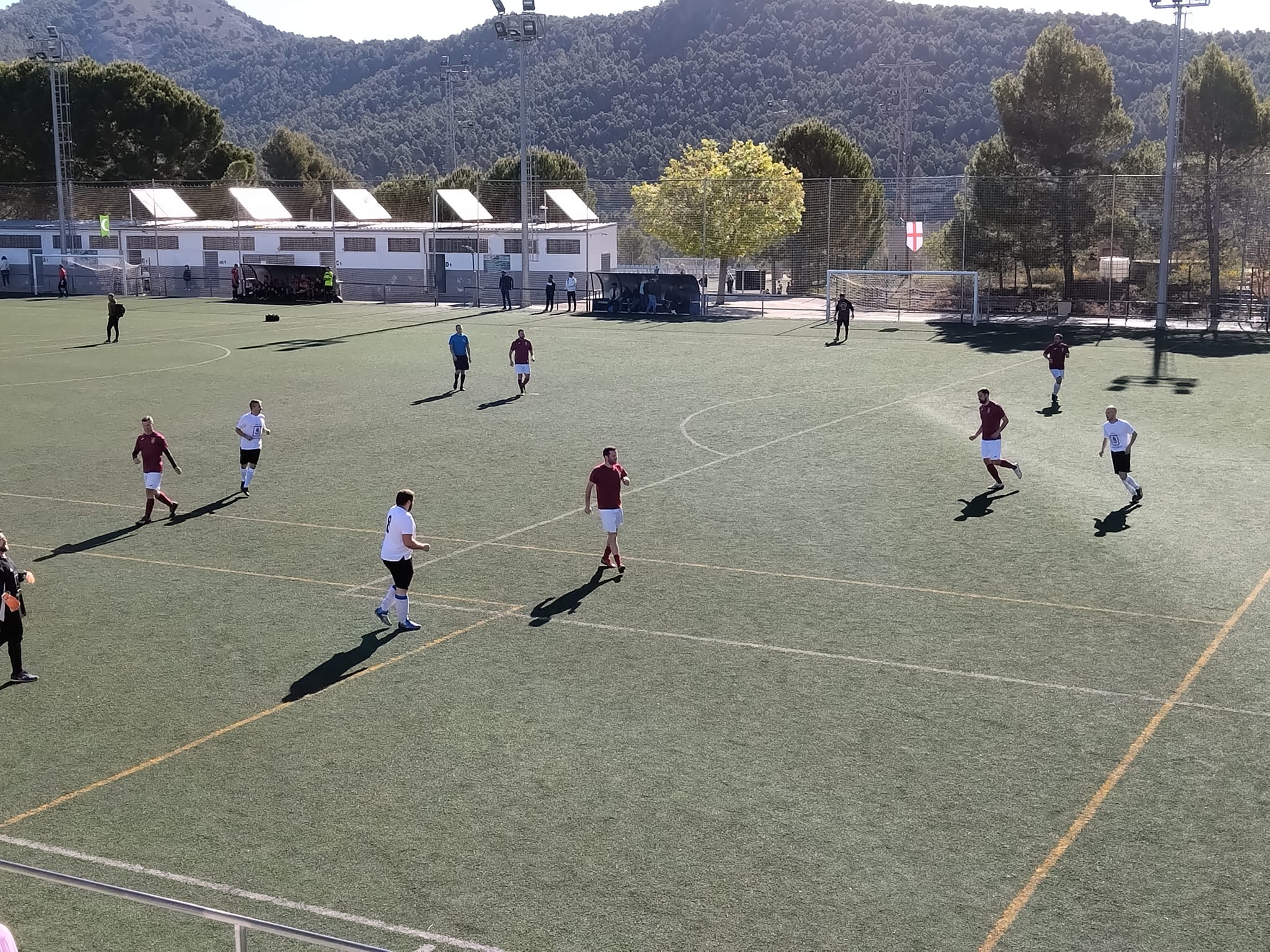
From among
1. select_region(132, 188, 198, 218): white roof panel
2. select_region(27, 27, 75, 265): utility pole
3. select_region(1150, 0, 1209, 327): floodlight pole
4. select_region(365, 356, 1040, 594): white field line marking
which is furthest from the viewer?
select_region(132, 188, 198, 218): white roof panel

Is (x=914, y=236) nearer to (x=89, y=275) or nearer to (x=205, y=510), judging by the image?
(x=205, y=510)

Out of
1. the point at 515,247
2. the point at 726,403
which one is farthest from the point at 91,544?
the point at 515,247

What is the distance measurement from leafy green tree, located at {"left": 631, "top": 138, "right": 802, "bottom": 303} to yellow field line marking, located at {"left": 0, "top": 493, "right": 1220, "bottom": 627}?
157 ft

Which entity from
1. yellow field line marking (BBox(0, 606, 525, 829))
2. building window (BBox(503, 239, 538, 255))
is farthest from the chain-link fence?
yellow field line marking (BBox(0, 606, 525, 829))

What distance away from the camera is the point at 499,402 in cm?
3356

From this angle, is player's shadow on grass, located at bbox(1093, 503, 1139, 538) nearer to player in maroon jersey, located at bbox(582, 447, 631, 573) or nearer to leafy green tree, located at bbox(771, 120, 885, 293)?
player in maroon jersey, located at bbox(582, 447, 631, 573)

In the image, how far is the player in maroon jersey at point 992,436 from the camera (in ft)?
74.3

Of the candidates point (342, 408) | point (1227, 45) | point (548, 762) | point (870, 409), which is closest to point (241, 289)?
point (342, 408)

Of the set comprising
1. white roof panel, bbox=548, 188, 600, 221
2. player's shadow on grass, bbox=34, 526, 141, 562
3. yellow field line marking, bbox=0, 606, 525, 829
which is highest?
white roof panel, bbox=548, 188, 600, 221

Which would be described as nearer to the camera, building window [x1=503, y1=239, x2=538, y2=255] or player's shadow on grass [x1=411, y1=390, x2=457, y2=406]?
player's shadow on grass [x1=411, y1=390, x2=457, y2=406]

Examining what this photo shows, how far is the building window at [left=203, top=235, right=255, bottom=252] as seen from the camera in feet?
253

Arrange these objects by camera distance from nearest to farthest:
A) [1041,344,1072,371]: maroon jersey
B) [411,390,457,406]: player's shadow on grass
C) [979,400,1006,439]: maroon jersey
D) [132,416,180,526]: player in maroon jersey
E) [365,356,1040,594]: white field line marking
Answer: [365,356,1040,594]: white field line marking < [132,416,180,526]: player in maroon jersey < [979,400,1006,439]: maroon jersey < [1041,344,1072,371]: maroon jersey < [411,390,457,406]: player's shadow on grass

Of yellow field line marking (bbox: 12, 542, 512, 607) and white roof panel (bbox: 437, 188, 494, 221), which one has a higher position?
white roof panel (bbox: 437, 188, 494, 221)

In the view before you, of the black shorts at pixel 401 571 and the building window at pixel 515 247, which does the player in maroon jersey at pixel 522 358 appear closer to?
the black shorts at pixel 401 571
